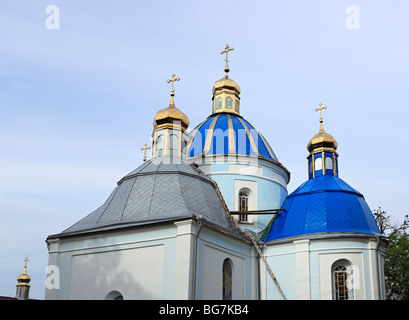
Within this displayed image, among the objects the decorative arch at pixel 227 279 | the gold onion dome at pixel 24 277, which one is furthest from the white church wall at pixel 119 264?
the gold onion dome at pixel 24 277

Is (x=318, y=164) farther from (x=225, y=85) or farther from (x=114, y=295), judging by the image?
(x=114, y=295)

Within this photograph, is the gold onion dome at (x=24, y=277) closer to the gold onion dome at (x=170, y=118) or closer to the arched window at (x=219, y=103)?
the arched window at (x=219, y=103)

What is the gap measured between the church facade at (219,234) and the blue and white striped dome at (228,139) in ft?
0.18

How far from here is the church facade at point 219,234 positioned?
1354 centimetres

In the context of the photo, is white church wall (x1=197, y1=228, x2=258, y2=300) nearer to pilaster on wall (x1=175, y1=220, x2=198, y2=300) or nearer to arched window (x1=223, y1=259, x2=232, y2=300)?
arched window (x1=223, y1=259, x2=232, y2=300)

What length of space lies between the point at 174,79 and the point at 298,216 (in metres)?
6.03

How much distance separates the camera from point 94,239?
14.5m

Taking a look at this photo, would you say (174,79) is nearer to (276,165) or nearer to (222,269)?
(276,165)

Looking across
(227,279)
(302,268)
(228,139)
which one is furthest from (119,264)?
(228,139)

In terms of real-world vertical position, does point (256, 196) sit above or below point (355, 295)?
above

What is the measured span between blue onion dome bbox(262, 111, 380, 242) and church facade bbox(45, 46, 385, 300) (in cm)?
4
